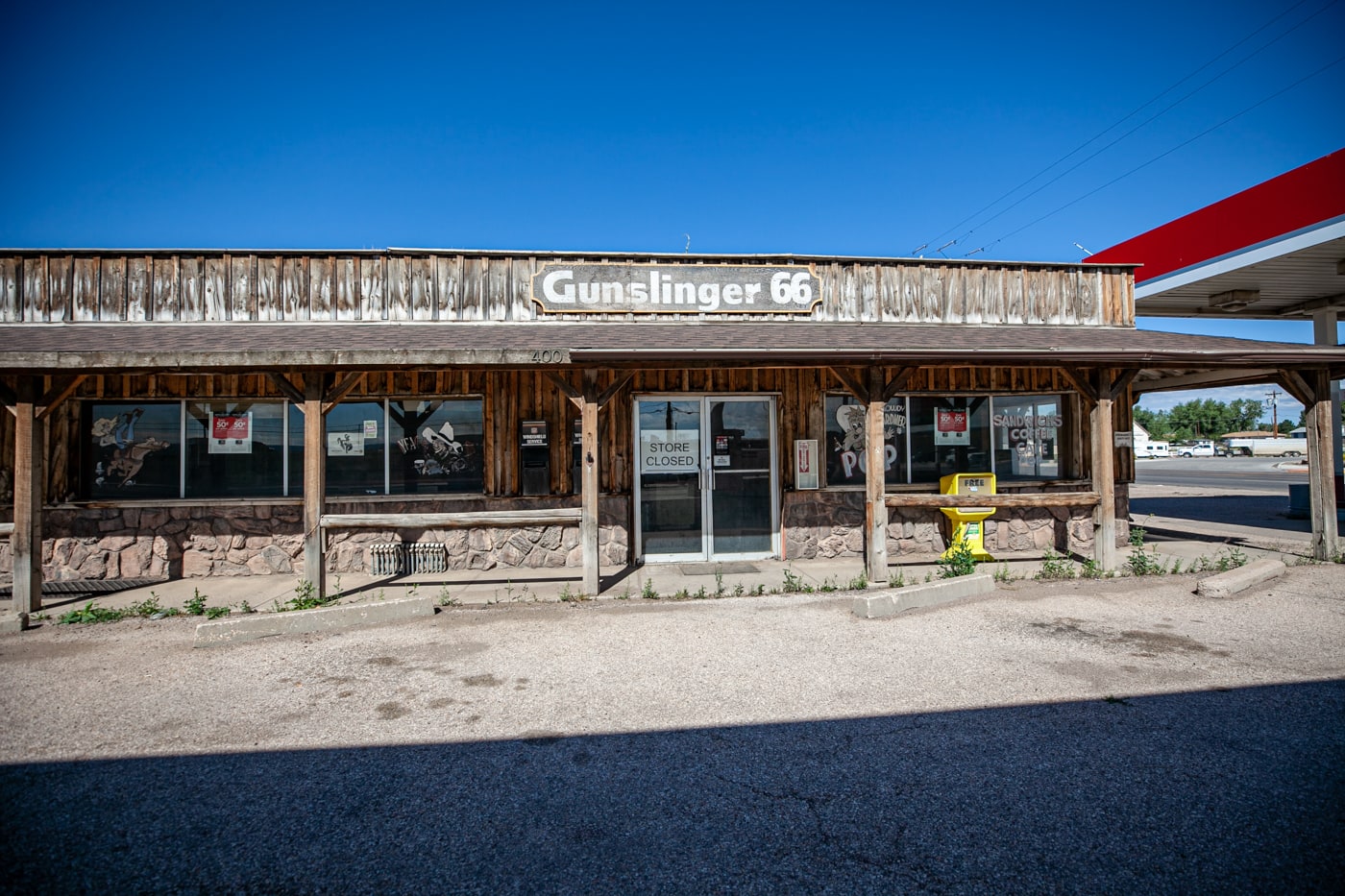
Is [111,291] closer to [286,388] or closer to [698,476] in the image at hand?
[286,388]

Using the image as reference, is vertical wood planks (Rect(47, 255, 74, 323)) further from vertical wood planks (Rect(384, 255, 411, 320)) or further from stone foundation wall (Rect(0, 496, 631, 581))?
vertical wood planks (Rect(384, 255, 411, 320))

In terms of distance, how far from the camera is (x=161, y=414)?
8922mm

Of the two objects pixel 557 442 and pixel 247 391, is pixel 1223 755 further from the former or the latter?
pixel 247 391

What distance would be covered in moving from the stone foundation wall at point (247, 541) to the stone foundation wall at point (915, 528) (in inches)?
98.4

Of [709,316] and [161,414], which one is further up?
[709,316]

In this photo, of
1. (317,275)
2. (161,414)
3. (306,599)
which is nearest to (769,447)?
(306,599)

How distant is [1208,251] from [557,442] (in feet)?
40.3

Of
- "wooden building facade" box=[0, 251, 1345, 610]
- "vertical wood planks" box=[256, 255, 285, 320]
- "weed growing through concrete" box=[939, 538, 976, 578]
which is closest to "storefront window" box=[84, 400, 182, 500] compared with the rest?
"wooden building facade" box=[0, 251, 1345, 610]

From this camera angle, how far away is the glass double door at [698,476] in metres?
9.31

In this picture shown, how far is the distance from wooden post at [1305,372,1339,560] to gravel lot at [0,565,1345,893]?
349 cm

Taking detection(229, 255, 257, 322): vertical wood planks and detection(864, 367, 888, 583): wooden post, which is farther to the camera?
detection(229, 255, 257, 322): vertical wood planks

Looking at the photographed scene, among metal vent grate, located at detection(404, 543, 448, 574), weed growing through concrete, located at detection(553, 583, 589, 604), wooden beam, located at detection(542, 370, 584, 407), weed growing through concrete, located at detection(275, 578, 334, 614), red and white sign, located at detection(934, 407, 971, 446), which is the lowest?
weed growing through concrete, located at detection(553, 583, 589, 604)

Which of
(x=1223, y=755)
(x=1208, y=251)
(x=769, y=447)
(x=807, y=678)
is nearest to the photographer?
(x=1223, y=755)

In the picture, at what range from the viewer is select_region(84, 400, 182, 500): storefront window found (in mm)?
8844
